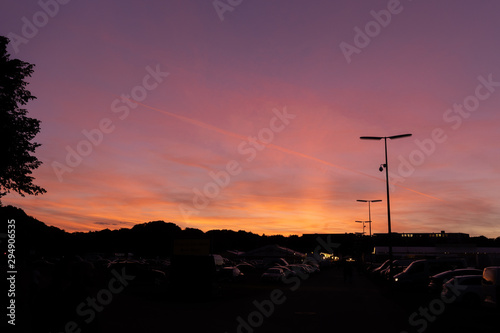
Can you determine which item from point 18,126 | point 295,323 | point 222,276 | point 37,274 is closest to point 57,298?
point 37,274

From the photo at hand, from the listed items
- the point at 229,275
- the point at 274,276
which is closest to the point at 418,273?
the point at 274,276

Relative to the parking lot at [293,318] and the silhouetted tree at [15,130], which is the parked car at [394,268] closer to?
the parking lot at [293,318]

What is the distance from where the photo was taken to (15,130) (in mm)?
35406

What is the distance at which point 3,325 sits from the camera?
12.6 meters

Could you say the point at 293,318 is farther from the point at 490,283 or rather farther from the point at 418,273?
the point at 418,273

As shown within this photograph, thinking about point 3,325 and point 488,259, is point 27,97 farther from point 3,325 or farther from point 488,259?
point 488,259

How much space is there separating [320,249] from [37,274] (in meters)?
179

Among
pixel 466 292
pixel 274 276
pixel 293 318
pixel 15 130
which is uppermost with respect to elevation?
pixel 15 130

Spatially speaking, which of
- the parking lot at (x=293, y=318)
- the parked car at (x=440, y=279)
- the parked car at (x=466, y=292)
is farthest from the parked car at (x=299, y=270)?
the parking lot at (x=293, y=318)

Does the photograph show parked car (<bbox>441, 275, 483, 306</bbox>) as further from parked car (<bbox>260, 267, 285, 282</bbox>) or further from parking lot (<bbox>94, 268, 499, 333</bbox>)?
parked car (<bbox>260, 267, 285, 282</bbox>)

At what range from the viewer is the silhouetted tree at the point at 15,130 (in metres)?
34.8

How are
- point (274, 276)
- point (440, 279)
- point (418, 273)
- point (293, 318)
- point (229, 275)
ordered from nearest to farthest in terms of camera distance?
point (293, 318)
point (440, 279)
point (418, 273)
point (229, 275)
point (274, 276)

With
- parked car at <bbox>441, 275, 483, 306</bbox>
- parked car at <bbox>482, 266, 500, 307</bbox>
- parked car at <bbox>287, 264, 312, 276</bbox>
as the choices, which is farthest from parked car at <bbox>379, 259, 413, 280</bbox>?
parked car at <bbox>482, 266, 500, 307</bbox>

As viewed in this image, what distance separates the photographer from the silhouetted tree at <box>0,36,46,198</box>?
34.8m
